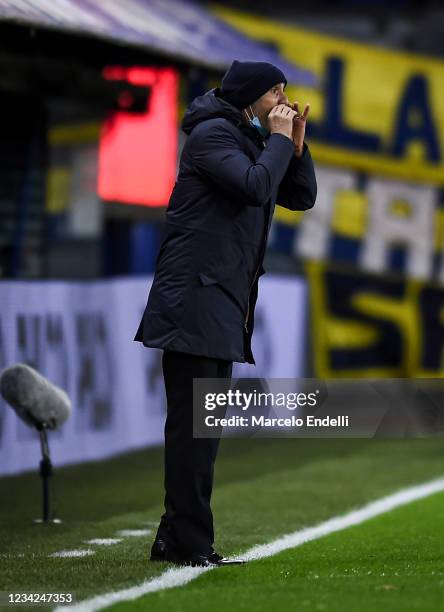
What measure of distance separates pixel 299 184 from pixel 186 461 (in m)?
1.23

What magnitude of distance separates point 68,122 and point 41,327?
20.0 feet

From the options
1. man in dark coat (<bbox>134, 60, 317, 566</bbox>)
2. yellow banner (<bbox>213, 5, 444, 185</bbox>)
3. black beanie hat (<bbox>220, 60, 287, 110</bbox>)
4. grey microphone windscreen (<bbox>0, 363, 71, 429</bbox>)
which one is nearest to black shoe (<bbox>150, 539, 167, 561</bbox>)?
man in dark coat (<bbox>134, 60, 317, 566</bbox>)

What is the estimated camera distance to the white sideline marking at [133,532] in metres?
7.81

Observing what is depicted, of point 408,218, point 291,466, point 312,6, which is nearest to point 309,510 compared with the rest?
point 291,466

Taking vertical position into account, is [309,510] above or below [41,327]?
below

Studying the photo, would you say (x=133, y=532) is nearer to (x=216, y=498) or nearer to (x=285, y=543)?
(x=285, y=543)

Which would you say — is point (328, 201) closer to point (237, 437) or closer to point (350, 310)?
point (350, 310)

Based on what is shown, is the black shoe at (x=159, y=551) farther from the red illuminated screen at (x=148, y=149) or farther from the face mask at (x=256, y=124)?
the red illuminated screen at (x=148, y=149)

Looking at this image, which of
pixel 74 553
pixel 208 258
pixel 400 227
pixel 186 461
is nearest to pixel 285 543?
pixel 74 553

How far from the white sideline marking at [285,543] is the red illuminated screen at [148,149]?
21.2ft

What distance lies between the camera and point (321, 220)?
1847cm

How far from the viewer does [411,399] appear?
7.50m

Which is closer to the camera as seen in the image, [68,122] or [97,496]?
[97,496]

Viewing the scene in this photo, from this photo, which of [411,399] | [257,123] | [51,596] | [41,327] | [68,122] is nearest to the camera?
[51,596]
